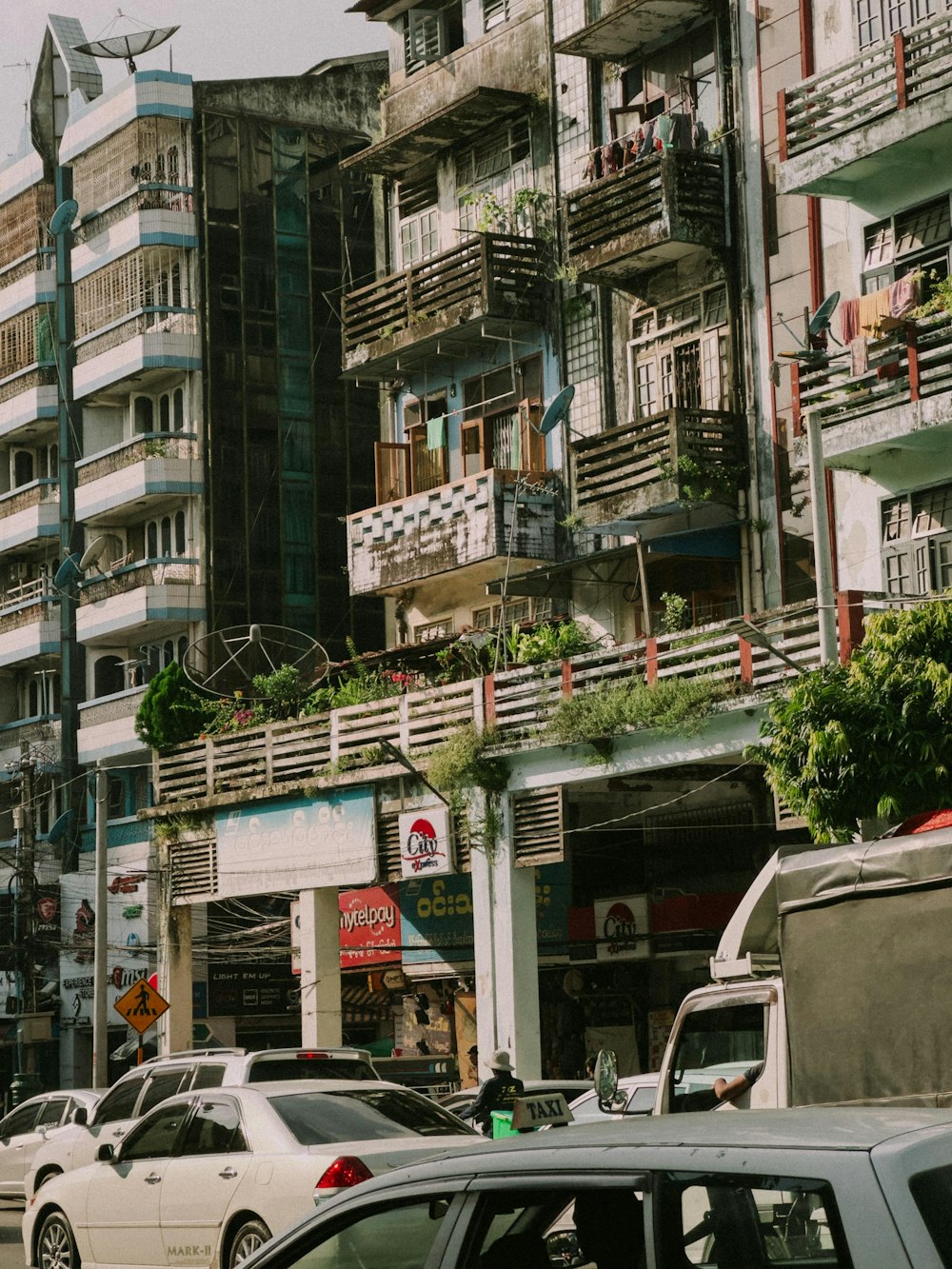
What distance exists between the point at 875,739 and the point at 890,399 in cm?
546

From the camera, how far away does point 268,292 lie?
43219mm

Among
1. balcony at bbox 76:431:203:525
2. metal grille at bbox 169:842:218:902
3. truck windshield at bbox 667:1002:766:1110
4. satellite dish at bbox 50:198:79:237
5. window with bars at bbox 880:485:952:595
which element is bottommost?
truck windshield at bbox 667:1002:766:1110

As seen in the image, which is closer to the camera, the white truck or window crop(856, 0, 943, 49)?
the white truck

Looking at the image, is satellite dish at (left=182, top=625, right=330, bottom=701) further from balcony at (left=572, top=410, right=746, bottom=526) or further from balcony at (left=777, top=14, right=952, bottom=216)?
balcony at (left=777, top=14, right=952, bottom=216)

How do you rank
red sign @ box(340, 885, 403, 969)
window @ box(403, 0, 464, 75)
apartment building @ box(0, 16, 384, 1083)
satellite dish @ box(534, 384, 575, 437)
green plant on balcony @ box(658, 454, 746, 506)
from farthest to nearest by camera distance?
apartment building @ box(0, 16, 384, 1083)
window @ box(403, 0, 464, 75)
red sign @ box(340, 885, 403, 969)
satellite dish @ box(534, 384, 575, 437)
green plant on balcony @ box(658, 454, 746, 506)

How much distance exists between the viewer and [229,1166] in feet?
42.5

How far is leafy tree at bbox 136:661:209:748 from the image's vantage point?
1212 inches

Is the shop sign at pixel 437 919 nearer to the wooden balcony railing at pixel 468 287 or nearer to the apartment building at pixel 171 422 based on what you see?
the wooden balcony railing at pixel 468 287

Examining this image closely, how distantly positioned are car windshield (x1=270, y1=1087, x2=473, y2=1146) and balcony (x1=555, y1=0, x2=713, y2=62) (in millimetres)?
16487

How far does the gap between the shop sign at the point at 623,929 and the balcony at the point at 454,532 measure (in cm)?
485

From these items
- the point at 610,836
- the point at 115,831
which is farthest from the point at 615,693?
the point at 115,831

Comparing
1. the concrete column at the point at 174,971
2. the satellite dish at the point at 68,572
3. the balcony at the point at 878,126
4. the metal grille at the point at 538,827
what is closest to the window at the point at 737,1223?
the balcony at the point at 878,126

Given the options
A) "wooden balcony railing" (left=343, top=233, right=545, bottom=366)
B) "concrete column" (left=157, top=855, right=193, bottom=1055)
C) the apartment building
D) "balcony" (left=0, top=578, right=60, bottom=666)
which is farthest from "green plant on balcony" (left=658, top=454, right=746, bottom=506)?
"balcony" (left=0, top=578, right=60, bottom=666)

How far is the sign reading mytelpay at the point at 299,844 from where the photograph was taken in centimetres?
2778
